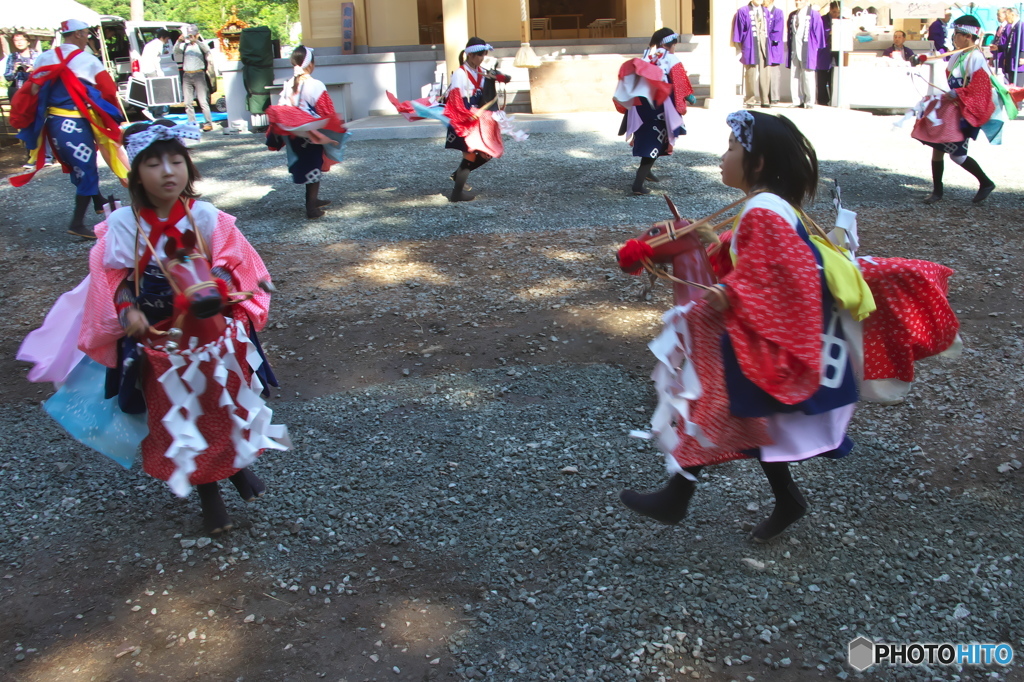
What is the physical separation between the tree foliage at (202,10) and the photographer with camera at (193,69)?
81.2ft

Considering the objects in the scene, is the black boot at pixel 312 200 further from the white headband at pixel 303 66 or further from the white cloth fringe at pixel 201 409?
the white cloth fringe at pixel 201 409

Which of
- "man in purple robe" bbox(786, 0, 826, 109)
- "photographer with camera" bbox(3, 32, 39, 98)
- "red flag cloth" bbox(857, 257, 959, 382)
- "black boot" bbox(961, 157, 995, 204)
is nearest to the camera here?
"red flag cloth" bbox(857, 257, 959, 382)

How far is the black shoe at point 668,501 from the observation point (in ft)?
9.14

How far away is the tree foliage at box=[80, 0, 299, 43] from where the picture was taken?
131 feet

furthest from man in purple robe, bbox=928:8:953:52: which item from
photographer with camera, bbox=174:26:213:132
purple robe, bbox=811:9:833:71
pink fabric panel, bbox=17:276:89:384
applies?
pink fabric panel, bbox=17:276:89:384

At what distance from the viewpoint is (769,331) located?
236 centimetres

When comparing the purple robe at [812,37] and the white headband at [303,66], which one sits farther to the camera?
the purple robe at [812,37]

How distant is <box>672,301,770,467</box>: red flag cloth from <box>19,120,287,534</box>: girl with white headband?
141 cm

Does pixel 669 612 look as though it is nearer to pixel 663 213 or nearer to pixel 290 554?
pixel 290 554

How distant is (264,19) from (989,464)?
153 feet

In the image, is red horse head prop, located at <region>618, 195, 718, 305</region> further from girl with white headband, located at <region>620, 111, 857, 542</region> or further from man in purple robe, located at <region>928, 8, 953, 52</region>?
man in purple robe, located at <region>928, 8, 953, 52</region>

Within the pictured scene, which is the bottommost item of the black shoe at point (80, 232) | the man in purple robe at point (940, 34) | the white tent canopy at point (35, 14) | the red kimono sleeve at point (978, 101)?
the black shoe at point (80, 232)

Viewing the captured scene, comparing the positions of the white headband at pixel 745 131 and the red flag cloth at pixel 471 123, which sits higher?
the red flag cloth at pixel 471 123

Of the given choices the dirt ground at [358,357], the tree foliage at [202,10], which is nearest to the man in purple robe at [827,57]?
the dirt ground at [358,357]
